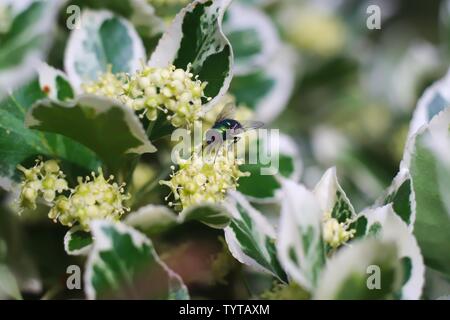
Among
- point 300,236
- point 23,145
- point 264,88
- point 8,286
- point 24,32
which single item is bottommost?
point 8,286

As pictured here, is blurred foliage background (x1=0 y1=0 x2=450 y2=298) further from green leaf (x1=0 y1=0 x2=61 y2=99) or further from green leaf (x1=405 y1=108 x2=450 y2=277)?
green leaf (x1=405 y1=108 x2=450 y2=277)

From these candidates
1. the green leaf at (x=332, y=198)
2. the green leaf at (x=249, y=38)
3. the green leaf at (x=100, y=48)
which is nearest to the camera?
the green leaf at (x=332, y=198)

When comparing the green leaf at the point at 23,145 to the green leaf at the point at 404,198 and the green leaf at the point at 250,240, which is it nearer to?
the green leaf at the point at 250,240

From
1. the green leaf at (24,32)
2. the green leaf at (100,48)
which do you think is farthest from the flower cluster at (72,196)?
the green leaf at (24,32)

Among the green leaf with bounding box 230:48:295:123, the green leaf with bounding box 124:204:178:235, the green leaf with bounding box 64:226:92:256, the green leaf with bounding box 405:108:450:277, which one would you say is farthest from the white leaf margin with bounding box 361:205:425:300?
the green leaf with bounding box 230:48:295:123

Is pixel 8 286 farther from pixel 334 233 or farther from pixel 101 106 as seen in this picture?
pixel 334 233

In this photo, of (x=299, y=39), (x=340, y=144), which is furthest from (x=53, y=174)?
(x=299, y=39)

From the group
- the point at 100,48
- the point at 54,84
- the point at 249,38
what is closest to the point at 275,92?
the point at 249,38
